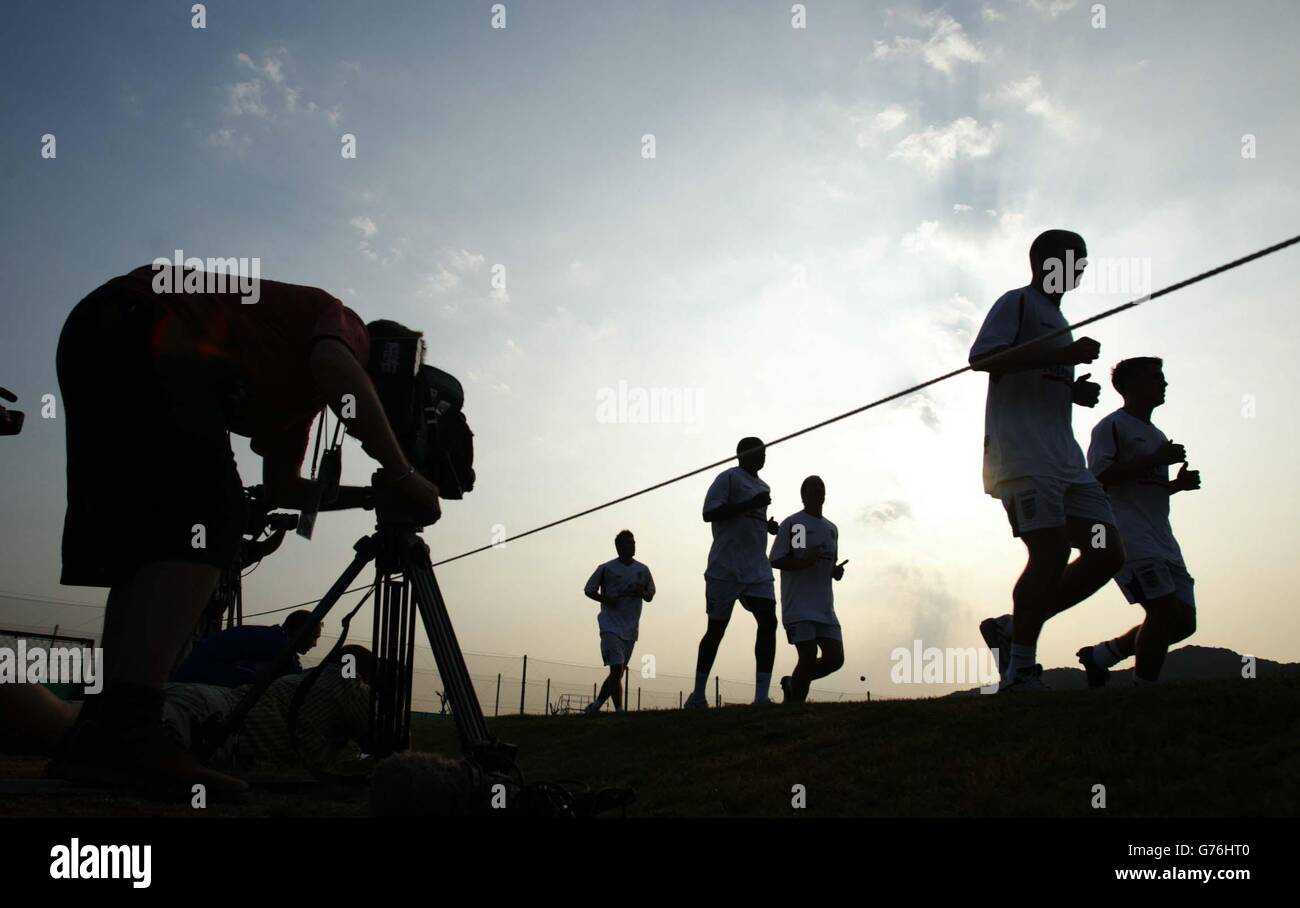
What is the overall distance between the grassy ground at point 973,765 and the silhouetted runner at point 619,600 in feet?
18.1

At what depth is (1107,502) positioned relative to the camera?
470 centimetres

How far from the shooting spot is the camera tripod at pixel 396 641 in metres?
2.44

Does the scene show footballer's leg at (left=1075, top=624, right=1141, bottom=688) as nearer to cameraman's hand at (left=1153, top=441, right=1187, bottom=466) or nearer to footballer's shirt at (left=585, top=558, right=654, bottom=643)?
cameraman's hand at (left=1153, top=441, right=1187, bottom=466)

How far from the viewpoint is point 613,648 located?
1038cm

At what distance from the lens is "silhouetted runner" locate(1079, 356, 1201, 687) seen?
17.4 feet

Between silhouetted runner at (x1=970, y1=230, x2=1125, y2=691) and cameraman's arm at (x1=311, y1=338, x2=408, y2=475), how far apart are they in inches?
118

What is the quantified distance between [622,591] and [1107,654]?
577cm

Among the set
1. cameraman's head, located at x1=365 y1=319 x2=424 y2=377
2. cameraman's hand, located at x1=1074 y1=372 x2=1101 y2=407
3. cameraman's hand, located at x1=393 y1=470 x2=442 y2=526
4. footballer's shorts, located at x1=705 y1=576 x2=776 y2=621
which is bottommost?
footballer's shorts, located at x1=705 y1=576 x2=776 y2=621

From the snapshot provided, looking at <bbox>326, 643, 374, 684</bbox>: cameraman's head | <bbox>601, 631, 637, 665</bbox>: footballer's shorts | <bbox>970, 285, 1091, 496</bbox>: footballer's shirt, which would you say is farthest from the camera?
<bbox>601, 631, 637, 665</bbox>: footballer's shorts

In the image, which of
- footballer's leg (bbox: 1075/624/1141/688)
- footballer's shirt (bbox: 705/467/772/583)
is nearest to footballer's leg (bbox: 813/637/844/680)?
footballer's shirt (bbox: 705/467/772/583)

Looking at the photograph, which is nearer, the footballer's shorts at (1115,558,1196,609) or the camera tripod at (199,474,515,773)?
the camera tripod at (199,474,515,773)

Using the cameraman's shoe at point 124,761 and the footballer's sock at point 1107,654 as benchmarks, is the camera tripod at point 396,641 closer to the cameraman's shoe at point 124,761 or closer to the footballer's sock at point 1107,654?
the cameraman's shoe at point 124,761
